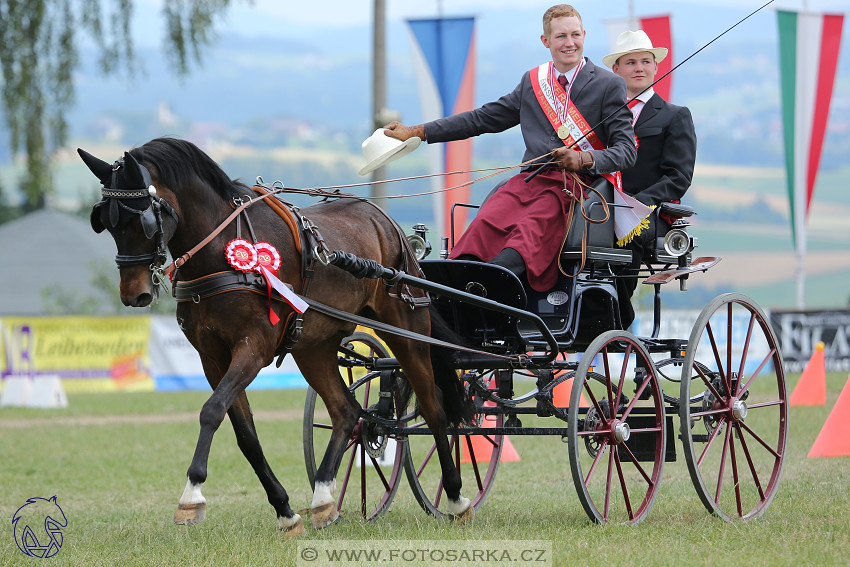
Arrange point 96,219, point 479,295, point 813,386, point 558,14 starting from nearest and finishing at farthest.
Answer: point 96,219, point 479,295, point 558,14, point 813,386

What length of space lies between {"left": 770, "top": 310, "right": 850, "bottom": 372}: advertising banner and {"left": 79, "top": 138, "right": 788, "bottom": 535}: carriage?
12.4 metres

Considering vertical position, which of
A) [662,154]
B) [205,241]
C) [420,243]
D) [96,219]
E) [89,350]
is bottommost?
[89,350]

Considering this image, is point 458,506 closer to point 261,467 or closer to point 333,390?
point 333,390

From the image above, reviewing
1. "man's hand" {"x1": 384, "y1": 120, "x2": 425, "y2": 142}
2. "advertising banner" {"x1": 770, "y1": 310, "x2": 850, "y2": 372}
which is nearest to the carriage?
"man's hand" {"x1": 384, "y1": 120, "x2": 425, "y2": 142}

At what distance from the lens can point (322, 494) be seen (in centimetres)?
574

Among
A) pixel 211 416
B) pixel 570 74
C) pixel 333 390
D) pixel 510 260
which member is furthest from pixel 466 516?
pixel 570 74

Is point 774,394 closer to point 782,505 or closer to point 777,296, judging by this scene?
point 782,505

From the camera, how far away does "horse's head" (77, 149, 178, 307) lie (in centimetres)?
480

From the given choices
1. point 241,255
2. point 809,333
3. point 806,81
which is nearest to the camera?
point 241,255

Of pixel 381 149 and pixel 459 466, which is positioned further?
pixel 459 466

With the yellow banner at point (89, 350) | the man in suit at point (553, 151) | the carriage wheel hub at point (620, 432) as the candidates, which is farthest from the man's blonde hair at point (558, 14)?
the yellow banner at point (89, 350)

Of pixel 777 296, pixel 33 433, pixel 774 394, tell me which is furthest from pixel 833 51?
pixel 777 296

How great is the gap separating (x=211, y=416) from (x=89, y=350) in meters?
14.9

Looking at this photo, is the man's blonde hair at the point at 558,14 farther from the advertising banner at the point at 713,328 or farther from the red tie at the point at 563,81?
the advertising banner at the point at 713,328
